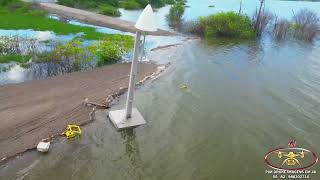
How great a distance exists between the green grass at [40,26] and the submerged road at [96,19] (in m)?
5.31

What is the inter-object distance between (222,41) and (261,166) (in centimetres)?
2465

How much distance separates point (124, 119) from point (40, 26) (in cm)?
2210

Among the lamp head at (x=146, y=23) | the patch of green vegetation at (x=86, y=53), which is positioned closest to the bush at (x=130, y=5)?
the patch of green vegetation at (x=86, y=53)

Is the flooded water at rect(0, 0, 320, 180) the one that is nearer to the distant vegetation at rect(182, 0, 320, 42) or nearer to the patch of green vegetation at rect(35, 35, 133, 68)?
the patch of green vegetation at rect(35, 35, 133, 68)

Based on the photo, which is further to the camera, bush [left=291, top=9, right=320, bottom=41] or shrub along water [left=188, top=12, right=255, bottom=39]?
bush [left=291, top=9, right=320, bottom=41]

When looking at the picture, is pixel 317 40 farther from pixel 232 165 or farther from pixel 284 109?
pixel 232 165

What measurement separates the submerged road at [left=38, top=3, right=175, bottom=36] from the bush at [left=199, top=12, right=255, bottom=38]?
13.8 ft

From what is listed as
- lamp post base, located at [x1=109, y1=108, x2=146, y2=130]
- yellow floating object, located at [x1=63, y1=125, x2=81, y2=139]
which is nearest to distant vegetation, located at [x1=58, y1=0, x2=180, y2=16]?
lamp post base, located at [x1=109, y1=108, x2=146, y2=130]

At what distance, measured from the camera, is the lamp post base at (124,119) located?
14758 mm

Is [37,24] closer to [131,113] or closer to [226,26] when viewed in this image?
[226,26]

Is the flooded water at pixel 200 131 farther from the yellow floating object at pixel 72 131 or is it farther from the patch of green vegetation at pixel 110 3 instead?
the patch of green vegetation at pixel 110 3

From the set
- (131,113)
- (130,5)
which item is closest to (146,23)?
(131,113)

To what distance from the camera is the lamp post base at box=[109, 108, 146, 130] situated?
14.8 meters

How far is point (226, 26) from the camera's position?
123 ft
